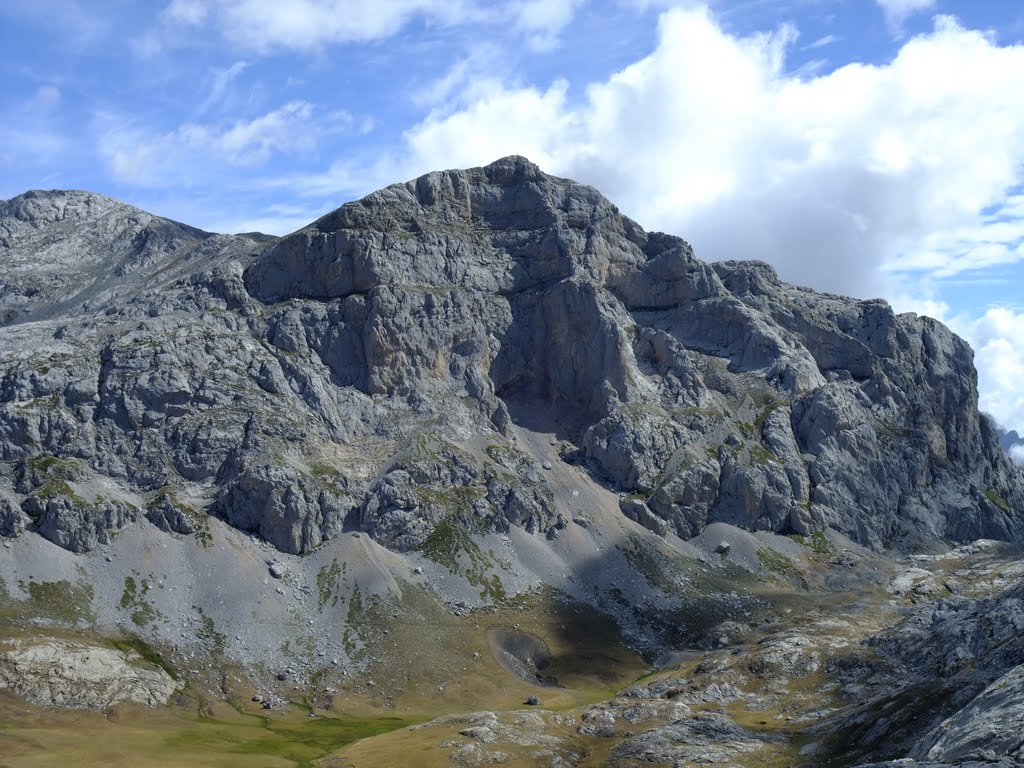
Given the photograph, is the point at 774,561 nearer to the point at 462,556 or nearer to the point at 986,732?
the point at 462,556

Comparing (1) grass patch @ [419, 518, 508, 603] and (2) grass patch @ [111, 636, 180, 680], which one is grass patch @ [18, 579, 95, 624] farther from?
(1) grass patch @ [419, 518, 508, 603]

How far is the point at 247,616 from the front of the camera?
149375 mm

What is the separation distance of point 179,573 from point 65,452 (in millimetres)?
36585

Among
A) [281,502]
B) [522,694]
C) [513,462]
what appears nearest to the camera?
[522,694]

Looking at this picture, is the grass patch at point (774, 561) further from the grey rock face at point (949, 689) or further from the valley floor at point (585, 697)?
the grey rock face at point (949, 689)

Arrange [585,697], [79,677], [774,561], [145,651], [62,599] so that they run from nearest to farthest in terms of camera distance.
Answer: [79,677], [145,651], [62,599], [585,697], [774,561]

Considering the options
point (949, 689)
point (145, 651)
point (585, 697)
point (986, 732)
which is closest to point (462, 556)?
point (585, 697)

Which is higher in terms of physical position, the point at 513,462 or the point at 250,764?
the point at 513,462

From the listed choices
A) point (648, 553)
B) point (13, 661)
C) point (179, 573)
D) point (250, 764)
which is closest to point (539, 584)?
point (648, 553)

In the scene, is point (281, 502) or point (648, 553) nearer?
point (281, 502)

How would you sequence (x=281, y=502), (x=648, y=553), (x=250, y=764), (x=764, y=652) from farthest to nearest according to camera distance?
(x=648, y=553), (x=281, y=502), (x=764, y=652), (x=250, y=764)

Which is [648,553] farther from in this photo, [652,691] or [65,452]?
[65,452]

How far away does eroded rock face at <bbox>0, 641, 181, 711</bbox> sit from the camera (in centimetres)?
12438

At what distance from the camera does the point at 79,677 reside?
419ft
